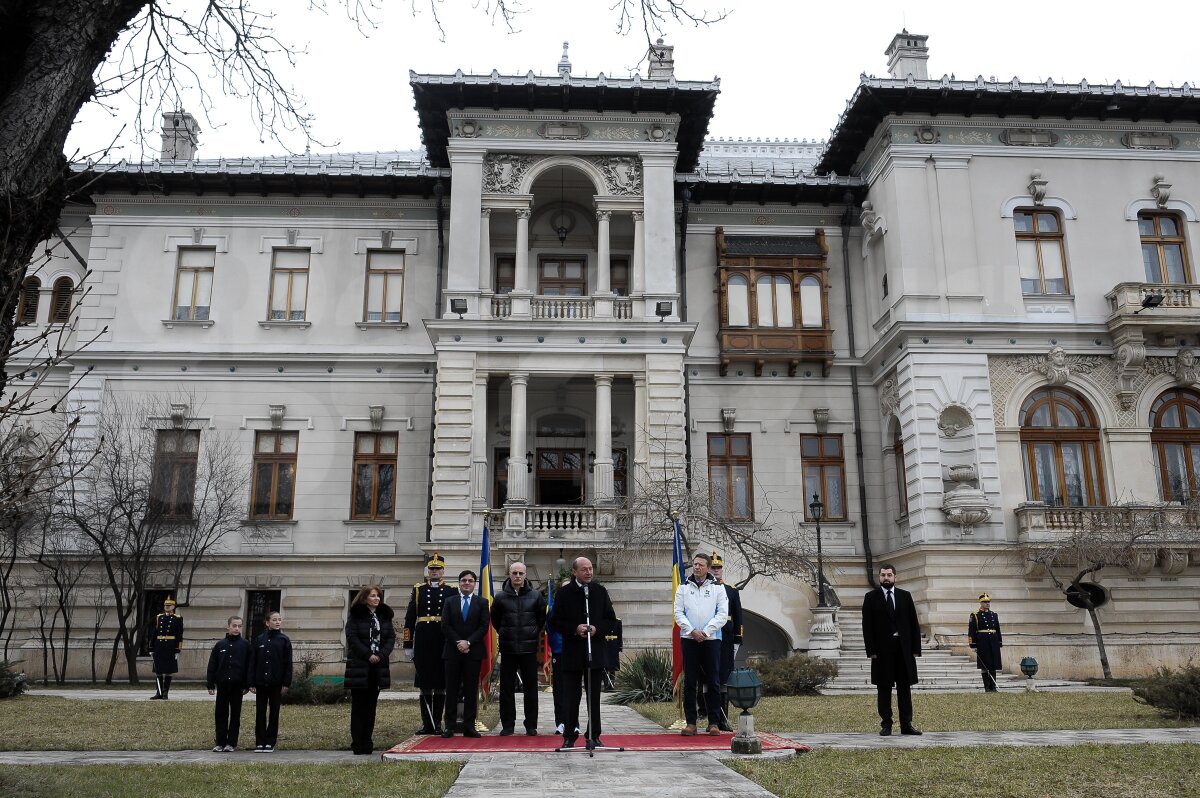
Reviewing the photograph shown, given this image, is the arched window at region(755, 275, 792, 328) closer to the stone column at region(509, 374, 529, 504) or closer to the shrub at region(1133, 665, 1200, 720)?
the stone column at region(509, 374, 529, 504)

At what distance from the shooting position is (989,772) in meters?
8.65

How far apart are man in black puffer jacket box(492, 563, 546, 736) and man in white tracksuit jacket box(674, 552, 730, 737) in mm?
1733

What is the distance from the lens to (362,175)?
29312 millimetres

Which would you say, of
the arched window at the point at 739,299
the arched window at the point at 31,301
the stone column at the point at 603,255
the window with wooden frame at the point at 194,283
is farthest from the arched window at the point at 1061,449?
the arched window at the point at 31,301

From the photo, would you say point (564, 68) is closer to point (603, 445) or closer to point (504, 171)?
point (504, 171)

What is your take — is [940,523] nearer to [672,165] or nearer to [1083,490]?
[1083,490]

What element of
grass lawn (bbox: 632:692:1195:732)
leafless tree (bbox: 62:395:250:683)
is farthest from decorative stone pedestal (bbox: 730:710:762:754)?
leafless tree (bbox: 62:395:250:683)

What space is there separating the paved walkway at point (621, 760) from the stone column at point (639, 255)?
49.0 feet

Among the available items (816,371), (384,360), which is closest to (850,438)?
(816,371)

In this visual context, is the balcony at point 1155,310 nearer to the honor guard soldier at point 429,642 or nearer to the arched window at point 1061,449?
the arched window at point 1061,449

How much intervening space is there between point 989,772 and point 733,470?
65.7 ft

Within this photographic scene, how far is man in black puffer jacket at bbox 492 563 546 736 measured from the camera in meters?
12.0

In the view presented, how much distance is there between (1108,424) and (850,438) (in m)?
6.63

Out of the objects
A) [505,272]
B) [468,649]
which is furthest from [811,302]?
[468,649]
